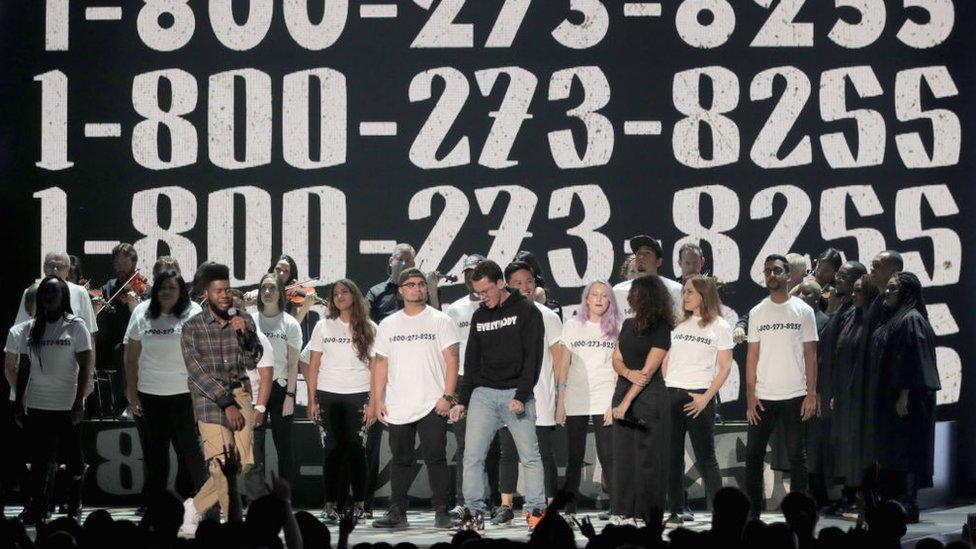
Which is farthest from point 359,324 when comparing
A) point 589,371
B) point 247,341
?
point 589,371

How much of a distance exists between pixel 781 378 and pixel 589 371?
116 cm

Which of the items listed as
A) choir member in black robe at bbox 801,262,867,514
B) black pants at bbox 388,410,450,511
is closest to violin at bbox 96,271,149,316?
black pants at bbox 388,410,450,511

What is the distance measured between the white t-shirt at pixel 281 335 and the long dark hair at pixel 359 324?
0.52 m

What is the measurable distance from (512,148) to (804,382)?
3.40m

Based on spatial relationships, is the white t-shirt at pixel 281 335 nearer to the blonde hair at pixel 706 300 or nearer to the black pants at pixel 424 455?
the black pants at pixel 424 455

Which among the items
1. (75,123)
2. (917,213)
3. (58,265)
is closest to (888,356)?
(917,213)

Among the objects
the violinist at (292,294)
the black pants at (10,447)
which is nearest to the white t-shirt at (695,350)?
the violinist at (292,294)

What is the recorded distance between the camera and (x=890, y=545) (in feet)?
13.5

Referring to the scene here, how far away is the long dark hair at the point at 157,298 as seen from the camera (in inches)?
352

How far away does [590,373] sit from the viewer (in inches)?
364

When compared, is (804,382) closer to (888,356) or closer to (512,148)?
(888,356)

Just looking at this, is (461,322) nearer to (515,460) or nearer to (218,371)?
(515,460)

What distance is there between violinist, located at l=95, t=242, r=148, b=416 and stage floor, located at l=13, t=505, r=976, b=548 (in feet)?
3.15

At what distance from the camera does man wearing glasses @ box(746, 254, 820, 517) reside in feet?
30.3
